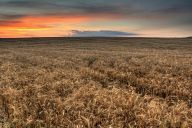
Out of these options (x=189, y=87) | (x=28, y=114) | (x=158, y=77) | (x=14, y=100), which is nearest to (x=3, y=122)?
(x=28, y=114)

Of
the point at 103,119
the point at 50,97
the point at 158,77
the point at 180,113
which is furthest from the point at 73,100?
the point at 158,77

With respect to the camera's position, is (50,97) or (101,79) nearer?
(50,97)

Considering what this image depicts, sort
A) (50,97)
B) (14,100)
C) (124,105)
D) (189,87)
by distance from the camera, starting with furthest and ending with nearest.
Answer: (189,87) → (50,97) → (14,100) → (124,105)

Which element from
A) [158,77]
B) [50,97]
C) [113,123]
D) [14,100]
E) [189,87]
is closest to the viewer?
[113,123]

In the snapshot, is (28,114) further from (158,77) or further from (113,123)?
(158,77)

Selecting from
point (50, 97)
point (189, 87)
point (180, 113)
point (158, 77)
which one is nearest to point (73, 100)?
point (50, 97)

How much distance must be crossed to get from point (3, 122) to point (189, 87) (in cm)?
762

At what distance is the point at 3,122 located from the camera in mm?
8516

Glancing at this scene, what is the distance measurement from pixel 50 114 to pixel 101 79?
7.50 metres

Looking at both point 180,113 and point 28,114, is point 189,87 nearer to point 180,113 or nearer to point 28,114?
point 180,113

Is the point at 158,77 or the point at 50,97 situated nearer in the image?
the point at 50,97

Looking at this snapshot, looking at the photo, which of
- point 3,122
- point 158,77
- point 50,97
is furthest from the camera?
point 158,77

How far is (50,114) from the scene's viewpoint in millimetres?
8586

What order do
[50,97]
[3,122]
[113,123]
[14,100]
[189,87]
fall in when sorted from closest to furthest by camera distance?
[113,123], [3,122], [14,100], [50,97], [189,87]
